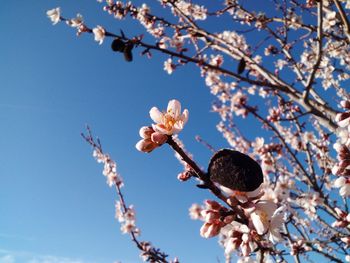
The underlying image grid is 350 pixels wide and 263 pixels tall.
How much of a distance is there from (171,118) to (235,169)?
0.38 m

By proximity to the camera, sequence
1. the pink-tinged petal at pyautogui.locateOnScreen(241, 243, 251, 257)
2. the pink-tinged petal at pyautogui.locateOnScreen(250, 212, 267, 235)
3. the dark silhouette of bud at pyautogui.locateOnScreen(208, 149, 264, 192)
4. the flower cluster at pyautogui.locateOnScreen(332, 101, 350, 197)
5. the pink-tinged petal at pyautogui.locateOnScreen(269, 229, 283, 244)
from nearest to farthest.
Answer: the dark silhouette of bud at pyautogui.locateOnScreen(208, 149, 264, 192) → the pink-tinged petal at pyautogui.locateOnScreen(250, 212, 267, 235) → the pink-tinged petal at pyautogui.locateOnScreen(241, 243, 251, 257) → the pink-tinged petal at pyautogui.locateOnScreen(269, 229, 283, 244) → the flower cluster at pyautogui.locateOnScreen(332, 101, 350, 197)

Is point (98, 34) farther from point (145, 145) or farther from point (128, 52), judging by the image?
point (145, 145)

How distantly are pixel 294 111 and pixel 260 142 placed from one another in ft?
2.88

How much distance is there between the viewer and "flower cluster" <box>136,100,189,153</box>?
3.48ft

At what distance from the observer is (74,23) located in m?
5.07

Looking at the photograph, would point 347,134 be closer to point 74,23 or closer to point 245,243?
point 245,243

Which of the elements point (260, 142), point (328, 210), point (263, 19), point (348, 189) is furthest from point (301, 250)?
point (263, 19)

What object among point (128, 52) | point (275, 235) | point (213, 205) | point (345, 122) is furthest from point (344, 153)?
point (128, 52)

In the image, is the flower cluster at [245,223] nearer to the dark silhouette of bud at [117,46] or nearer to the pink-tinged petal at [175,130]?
the pink-tinged petal at [175,130]

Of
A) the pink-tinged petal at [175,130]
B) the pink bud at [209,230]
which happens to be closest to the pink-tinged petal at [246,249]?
the pink bud at [209,230]

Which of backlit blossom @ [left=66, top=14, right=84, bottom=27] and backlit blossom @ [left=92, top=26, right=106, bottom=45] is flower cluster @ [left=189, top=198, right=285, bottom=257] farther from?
backlit blossom @ [left=66, top=14, right=84, bottom=27]

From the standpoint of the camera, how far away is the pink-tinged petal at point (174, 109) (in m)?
1.18

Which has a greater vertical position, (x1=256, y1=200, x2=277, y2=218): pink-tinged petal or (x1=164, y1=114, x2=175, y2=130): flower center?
(x1=164, y1=114, x2=175, y2=130): flower center

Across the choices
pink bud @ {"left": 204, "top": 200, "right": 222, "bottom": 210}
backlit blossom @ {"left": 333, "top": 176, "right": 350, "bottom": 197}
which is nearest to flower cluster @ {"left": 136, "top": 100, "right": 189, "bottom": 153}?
pink bud @ {"left": 204, "top": 200, "right": 222, "bottom": 210}
